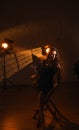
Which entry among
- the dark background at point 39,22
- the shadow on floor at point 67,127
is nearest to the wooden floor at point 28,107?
the shadow on floor at point 67,127

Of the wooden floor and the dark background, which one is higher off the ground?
the dark background

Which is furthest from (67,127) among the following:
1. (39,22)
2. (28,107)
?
(39,22)

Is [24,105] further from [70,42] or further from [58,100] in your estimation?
[70,42]

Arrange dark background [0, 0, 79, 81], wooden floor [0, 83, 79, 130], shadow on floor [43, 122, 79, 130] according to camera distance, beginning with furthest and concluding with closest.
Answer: dark background [0, 0, 79, 81]
wooden floor [0, 83, 79, 130]
shadow on floor [43, 122, 79, 130]

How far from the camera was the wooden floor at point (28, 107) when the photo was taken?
527 centimetres

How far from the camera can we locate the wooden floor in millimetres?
5270

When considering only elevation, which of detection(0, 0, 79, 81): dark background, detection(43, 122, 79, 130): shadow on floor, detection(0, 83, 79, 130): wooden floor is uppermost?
detection(0, 0, 79, 81): dark background

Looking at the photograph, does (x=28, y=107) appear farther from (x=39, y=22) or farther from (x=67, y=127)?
(x=39, y=22)

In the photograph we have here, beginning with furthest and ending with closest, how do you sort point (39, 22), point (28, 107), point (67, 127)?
point (39, 22), point (28, 107), point (67, 127)

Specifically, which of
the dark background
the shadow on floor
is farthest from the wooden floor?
the dark background

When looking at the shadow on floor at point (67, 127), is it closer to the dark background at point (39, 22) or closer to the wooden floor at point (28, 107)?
the wooden floor at point (28, 107)

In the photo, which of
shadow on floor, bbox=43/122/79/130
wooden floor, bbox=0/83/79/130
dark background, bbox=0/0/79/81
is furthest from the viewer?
dark background, bbox=0/0/79/81

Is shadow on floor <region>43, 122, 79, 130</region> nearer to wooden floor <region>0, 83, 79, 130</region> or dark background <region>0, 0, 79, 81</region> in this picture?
wooden floor <region>0, 83, 79, 130</region>

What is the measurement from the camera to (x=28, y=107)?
6316 millimetres
